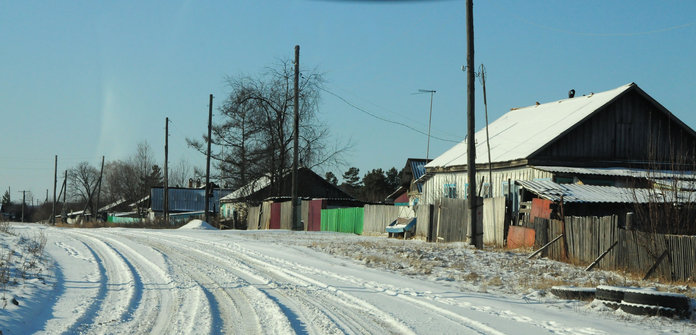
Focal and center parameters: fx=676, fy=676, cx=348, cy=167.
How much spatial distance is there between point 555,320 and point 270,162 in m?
39.4

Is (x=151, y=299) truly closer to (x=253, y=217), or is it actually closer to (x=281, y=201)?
(x=281, y=201)

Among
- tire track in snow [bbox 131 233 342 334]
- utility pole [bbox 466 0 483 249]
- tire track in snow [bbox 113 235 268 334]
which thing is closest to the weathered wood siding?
utility pole [bbox 466 0 483 249]

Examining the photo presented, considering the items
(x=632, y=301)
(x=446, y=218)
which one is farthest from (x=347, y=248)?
(x=632, y=301)

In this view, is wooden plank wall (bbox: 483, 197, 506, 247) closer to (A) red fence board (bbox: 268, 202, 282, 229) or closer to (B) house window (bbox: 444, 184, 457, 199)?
(B) house window (bbox: 444, 184, 457, 199)

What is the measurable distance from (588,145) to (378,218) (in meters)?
10.1

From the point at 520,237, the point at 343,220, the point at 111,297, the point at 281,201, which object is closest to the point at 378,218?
the point at 343,220

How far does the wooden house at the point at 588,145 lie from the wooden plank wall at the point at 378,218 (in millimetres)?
2299

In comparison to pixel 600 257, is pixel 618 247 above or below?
above

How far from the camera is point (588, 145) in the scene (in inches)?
1206

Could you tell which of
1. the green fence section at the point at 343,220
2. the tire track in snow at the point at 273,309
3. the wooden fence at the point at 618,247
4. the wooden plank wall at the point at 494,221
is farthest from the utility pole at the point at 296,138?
the tire track in snow at the point at 273,309

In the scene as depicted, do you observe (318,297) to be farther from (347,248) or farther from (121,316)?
(347,248)

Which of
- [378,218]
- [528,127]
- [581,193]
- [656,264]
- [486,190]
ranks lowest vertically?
[656,264]

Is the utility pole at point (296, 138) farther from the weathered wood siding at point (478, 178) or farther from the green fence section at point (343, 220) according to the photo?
the weathered wood siding at point (478, 178)

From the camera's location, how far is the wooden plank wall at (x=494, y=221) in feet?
72.2
